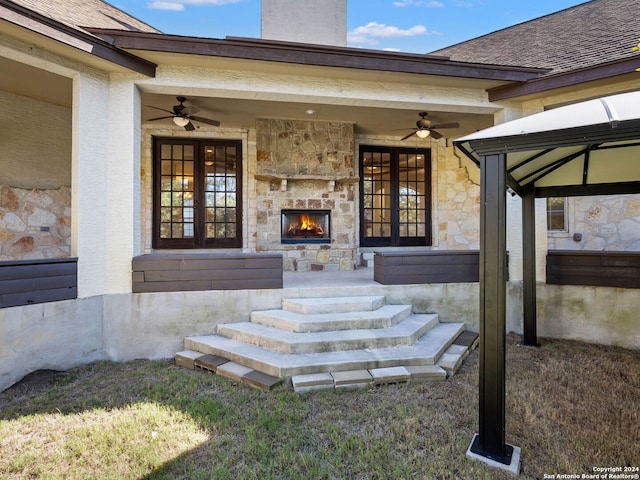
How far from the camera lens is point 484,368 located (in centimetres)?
220

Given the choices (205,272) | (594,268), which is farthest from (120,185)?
(594,268)

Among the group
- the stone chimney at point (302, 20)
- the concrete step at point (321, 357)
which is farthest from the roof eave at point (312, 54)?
the concrete step at point (321, 357)

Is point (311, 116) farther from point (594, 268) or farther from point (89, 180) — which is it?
point (594, 268)

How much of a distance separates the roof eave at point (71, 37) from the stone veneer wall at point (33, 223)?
267cm

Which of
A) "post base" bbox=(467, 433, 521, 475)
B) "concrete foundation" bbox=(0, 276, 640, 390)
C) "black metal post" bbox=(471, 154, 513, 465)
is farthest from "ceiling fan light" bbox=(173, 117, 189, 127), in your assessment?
"post base" bbox=(467, 433, 521, 475)

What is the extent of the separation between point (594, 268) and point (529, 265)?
0.90 metres

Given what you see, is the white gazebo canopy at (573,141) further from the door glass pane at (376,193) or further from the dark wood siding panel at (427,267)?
the door glass pane at (376,193)

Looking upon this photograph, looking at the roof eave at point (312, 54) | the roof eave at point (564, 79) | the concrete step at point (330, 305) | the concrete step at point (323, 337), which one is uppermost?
the roof eave at point (312, 54)

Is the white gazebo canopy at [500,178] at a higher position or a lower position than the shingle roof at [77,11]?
lower

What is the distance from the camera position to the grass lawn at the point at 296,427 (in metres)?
2.06

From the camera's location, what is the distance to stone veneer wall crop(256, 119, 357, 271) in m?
6.30

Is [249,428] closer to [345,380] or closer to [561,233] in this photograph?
[345,380]

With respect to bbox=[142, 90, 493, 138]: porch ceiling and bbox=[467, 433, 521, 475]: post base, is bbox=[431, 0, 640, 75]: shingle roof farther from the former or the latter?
bbox=[467, 433, 521, 475]: post base

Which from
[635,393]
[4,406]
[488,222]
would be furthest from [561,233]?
[4,406]
